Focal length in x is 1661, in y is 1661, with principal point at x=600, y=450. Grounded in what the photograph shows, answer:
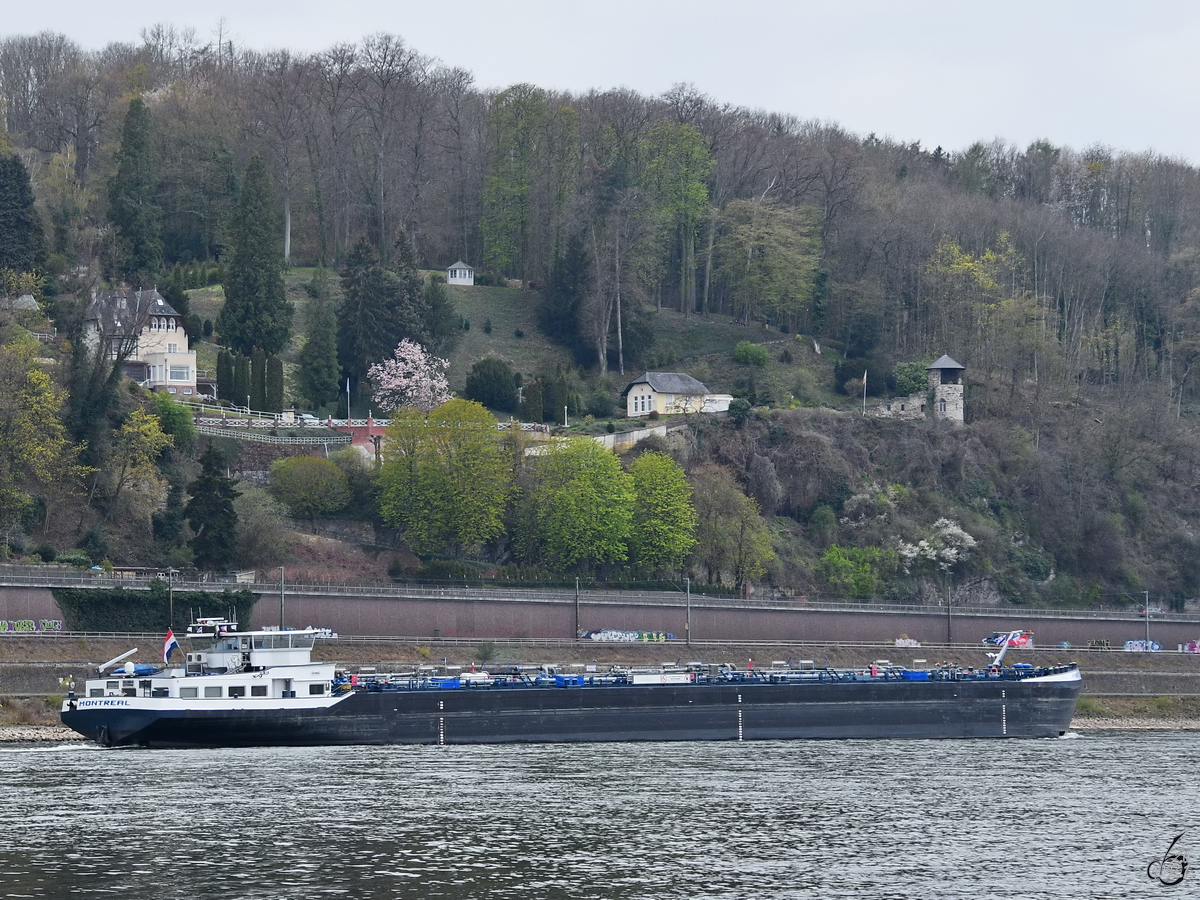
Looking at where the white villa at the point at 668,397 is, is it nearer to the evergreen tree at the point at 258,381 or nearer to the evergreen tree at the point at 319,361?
the evergreen tree at the point at 319,361

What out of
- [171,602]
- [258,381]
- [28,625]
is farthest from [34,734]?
A: [258,381]

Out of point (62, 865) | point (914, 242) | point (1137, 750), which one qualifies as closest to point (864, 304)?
point (914, 242)

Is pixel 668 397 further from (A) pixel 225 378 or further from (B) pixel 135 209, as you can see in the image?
(B) pixel 135 209

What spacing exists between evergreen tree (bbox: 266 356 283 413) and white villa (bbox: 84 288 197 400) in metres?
5.02

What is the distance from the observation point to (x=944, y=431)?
393 feet

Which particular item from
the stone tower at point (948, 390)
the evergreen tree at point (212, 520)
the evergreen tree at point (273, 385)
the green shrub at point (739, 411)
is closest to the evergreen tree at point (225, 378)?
the evergreen tree at point (273, 385)

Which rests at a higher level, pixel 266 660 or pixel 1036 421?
pixel 1036 421

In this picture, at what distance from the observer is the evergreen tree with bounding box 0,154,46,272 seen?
10788 centimetres

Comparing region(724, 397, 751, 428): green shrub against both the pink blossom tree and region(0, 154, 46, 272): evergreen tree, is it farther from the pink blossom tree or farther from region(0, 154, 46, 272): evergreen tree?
region(0, 154, 46, 272): evergreen tree

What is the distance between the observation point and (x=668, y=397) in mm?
116312

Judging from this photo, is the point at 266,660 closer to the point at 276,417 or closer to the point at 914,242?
the point at 276,417

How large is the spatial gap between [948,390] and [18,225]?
218 ft

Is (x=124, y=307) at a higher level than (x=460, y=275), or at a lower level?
lower

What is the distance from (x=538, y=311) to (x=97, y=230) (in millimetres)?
33232
